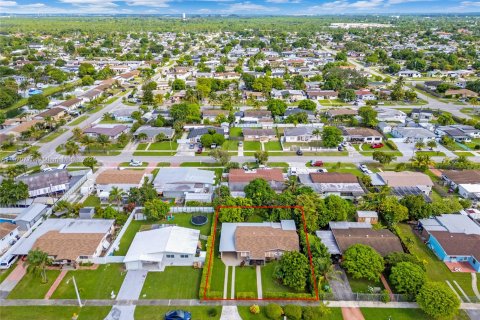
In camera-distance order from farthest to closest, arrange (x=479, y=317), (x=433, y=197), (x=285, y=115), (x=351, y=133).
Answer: (x=285, y=115) < (x=351, y=133) < (x=433, y=197) < (x=479, y=317)

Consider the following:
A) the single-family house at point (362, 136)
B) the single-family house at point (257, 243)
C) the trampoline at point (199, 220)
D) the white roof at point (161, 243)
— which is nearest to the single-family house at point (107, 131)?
the trampoline at point (199, 220)

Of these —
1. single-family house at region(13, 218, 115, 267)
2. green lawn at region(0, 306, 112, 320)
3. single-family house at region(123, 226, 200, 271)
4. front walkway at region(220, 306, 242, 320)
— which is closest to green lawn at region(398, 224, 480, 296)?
front walkway at region(220, 306, 242, 320)

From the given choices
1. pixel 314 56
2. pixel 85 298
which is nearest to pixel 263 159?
pixel 85 298

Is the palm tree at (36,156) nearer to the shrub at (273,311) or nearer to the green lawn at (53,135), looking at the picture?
the green lawn at (53,135)

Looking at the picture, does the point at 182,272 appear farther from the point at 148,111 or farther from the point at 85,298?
the point at 148,111

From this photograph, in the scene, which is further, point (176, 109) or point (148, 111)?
point (148, 111)

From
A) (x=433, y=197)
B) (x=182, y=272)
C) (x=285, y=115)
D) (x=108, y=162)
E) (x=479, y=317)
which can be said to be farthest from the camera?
(x=285, y=115)
